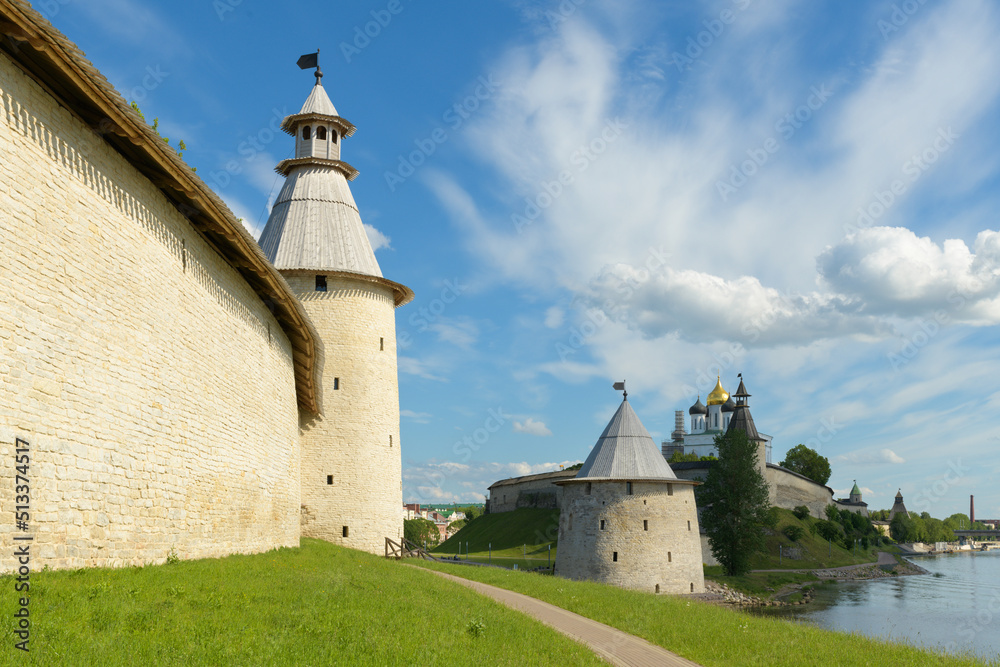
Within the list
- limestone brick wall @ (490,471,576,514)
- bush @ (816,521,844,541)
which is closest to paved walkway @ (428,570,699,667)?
limestone brick wall @ (490,471,576,514)

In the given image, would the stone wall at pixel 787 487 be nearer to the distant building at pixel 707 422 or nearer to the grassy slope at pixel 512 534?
the grassy slope at pixel 512 534

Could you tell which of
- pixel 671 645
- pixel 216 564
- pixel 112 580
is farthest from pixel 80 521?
pixel 671 645

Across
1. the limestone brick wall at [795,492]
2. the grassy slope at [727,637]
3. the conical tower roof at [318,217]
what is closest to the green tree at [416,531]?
the limestone brick wall at [795,492]

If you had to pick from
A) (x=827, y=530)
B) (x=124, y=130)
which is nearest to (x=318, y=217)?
(x=124, y=130)

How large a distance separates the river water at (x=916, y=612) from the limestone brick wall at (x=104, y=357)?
17978 mm

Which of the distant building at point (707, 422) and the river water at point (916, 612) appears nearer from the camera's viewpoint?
the river water at point (916, 612)

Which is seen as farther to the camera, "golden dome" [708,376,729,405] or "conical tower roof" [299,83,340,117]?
"golden dome" [708,376,729,405]

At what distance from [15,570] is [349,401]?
16756mm

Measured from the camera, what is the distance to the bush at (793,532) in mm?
57553

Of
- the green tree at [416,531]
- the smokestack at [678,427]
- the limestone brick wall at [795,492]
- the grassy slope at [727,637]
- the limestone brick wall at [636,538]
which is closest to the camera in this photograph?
the grassy slope at [727,637]

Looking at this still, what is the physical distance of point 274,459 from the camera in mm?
17234

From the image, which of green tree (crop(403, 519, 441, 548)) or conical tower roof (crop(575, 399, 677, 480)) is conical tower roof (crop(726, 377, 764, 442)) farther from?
conical tower roof (crop(575, 399, 677, 480))

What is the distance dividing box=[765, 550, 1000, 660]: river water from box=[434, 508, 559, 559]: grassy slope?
785 inches

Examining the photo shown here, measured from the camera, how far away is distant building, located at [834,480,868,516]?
88756mm
